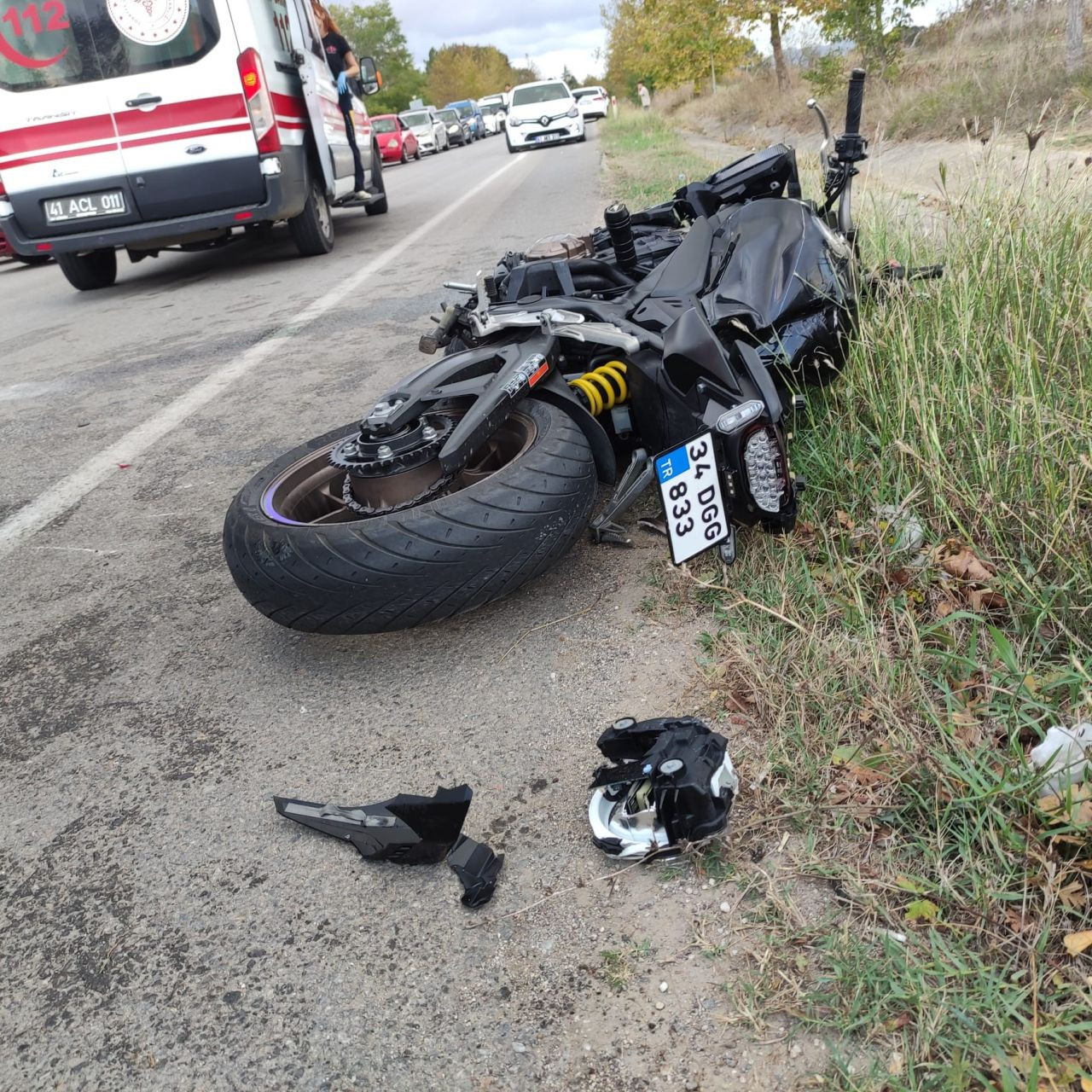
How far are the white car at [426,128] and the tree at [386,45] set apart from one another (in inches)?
1488

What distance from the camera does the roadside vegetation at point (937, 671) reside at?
139 cm

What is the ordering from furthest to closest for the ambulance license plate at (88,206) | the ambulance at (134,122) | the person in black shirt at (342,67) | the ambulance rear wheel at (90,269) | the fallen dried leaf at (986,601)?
the person in black shirt at (342,67) < the ambulance rear wheel at (90,269) < the ambulance license plate at (88,206) < the ambulance at (134,122) < the fallen dried leaf at (986,601)

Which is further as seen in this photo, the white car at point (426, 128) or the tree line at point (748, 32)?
the white car at point (426, 128)

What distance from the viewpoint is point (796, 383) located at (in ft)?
9.82

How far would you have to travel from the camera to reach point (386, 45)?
74.3m

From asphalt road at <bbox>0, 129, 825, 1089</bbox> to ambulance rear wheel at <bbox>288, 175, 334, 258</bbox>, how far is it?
5.54 m

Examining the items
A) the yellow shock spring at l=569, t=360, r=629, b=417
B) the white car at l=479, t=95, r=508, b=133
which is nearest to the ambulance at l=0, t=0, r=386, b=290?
the yellow shock spring at l=569, t=360, r=629, b=417

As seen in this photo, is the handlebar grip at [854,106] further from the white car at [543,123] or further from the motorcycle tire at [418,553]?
the white car at [543,123]

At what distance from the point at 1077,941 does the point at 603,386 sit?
1.87 m

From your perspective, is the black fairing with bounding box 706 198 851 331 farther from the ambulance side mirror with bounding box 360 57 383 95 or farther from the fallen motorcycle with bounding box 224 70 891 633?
the ambulance side mirror with bounding box 360 57 383 95

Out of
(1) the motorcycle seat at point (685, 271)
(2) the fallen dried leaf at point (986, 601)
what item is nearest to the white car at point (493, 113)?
(1) the motorcycle seat at point (685, 271)

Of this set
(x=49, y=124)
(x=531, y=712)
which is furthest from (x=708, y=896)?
(x=49, y=124)

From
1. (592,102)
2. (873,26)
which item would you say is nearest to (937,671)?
(873,26)

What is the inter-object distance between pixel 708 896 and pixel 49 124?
7.91 meters
